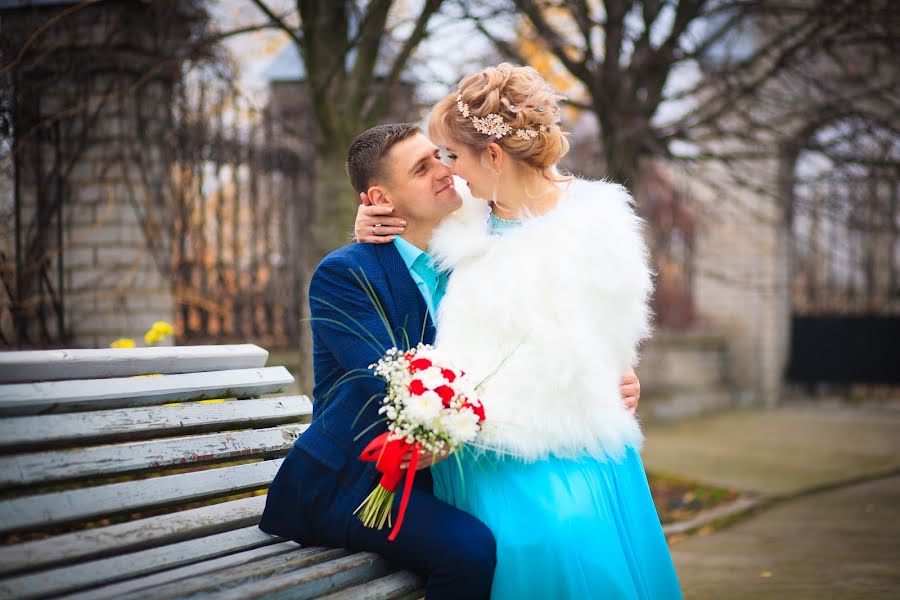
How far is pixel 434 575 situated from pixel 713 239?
437 inches

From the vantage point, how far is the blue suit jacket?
2469 millimetres

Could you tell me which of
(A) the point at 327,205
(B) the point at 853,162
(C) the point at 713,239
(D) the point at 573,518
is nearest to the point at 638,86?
(B) the point at 853,162

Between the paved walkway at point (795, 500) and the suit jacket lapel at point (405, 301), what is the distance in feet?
7.36

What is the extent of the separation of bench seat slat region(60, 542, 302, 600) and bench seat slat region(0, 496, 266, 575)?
0.32ft

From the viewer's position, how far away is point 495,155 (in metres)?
2.70

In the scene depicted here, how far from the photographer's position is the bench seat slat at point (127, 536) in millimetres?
2113

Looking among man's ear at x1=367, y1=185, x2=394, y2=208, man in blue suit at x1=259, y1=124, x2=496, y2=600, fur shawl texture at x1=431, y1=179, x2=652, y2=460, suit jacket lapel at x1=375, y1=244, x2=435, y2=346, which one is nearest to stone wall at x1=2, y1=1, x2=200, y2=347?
man's ear at x1=367, y1=185, x2=394, y2=208

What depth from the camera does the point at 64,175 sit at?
20.1 feet

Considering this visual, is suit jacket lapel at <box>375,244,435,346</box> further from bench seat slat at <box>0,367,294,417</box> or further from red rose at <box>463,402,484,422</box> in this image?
bench seat slat at <box>0,367,294,417</box>

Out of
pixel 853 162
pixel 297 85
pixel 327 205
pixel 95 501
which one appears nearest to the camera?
pixel 95 501

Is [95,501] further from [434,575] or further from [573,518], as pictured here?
[573,518]

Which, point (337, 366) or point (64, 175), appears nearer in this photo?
point (337, 366)

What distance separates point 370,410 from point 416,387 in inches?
12.6

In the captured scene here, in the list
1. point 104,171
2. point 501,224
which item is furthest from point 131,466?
point 104,171
